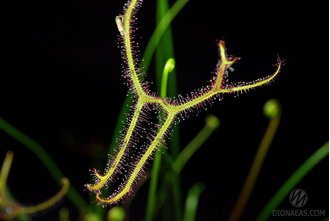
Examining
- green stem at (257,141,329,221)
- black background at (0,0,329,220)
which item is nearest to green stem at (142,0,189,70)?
black background at (0,0,329,220)

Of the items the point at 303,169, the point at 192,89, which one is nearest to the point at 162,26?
the point at 192,89

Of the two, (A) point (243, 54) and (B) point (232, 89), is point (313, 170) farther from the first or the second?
(B) point (232, 89)

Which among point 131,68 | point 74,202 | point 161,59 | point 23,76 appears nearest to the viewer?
point 131,68

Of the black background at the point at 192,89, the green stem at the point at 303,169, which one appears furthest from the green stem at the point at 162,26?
the green stem at the point at 303,169

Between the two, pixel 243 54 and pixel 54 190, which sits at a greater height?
pixel 243 54

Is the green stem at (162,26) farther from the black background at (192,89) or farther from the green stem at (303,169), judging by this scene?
the green stem at (303,169)

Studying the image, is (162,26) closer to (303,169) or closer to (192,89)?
(192,89)

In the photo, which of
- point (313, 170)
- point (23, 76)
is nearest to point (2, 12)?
point (23, 76)

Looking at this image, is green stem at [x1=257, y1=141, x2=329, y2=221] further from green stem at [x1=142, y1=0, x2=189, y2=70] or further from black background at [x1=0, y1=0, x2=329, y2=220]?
green stem at [x1=142, y1=0, x2=189, y2=70]
